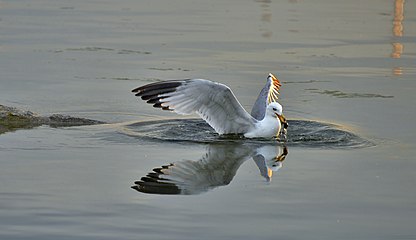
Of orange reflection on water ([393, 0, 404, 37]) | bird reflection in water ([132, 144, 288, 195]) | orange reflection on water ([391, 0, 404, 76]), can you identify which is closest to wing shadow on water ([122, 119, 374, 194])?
bird reflection in water ([132, 144, 288, 195])

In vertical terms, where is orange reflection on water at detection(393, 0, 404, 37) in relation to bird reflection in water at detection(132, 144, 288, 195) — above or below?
above

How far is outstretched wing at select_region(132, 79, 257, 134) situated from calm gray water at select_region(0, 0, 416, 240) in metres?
0.25

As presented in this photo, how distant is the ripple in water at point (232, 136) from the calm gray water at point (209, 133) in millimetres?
38

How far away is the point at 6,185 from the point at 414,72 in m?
8.17

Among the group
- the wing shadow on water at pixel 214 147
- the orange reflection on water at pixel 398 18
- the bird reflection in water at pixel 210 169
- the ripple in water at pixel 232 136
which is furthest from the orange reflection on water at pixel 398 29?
the bird reflection in water at pixel 210 169

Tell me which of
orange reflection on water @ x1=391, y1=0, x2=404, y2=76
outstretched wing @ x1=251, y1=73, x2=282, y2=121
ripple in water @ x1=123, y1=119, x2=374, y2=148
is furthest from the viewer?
orange reflection on water @ x1=391, y1=0, x2=404, y2=76

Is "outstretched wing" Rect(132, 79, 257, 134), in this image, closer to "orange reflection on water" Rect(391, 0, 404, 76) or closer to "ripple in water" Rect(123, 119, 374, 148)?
"ripple in water" Rect(123, 119, 374, 148)

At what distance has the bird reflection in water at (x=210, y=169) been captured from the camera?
28.9 feet

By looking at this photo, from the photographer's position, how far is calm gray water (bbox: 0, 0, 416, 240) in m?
7.77

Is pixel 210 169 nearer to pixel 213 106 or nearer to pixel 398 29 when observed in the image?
pixel 213 106

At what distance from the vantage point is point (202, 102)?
37.4ft

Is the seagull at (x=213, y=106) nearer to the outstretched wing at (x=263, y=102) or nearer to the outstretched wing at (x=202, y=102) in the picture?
the outstretched wing at (x=202, y=102)

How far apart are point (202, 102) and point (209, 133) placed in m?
0.40

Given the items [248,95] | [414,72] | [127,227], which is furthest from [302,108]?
[127,227]
